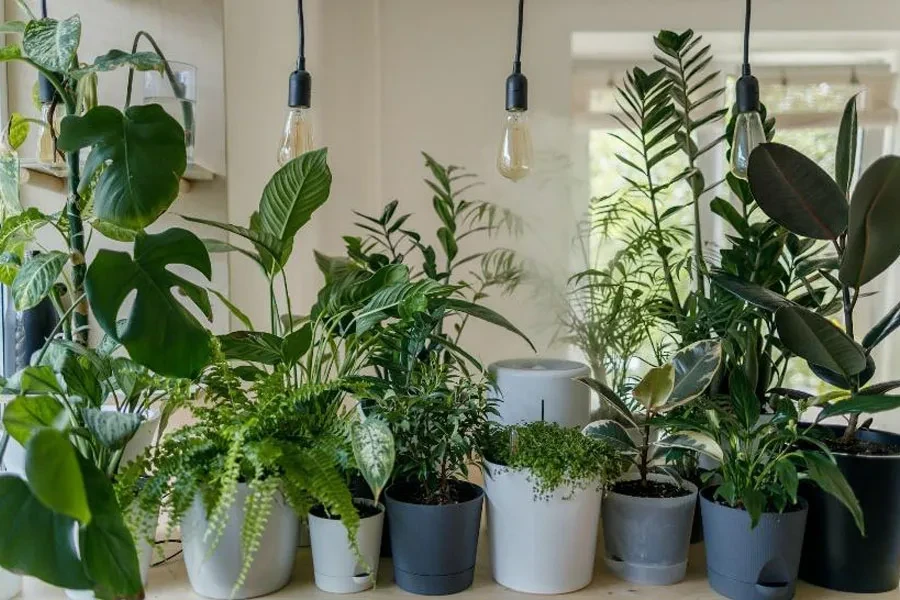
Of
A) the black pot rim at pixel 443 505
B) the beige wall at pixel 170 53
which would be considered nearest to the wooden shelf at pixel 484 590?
the black pot rim at pixel 443 505

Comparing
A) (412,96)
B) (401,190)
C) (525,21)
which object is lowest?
(401,190)

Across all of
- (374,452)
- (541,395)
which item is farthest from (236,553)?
(541,395)

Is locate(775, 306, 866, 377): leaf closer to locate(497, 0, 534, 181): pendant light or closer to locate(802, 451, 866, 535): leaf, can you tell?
locate(802, 451, 866, 535): leaf

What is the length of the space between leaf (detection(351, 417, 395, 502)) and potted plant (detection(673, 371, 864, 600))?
0.39 m

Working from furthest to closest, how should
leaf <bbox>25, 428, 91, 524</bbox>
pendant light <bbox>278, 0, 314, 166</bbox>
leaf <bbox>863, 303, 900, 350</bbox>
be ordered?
pendant light <bbox>278, 0, 314, 166</bbox>, leaf <bbox>863, 303, 900, 350</bbox>, leaf <bbox>25, 428, 91, 524</bbox>

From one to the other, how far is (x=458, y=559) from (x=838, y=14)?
6.35 feet

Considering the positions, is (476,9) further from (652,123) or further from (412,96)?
(652,123)

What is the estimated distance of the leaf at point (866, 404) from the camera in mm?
888

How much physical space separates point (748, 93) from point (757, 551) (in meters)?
0.61

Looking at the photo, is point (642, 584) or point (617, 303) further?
point (617, 303)

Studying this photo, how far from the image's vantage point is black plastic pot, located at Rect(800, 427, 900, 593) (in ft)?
3.12

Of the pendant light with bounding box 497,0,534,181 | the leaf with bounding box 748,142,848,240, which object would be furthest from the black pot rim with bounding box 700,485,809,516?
the pendant light with bounding box 497,0,534,181

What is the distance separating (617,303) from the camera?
144cm

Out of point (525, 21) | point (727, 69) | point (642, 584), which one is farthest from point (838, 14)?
point (642, 584)
